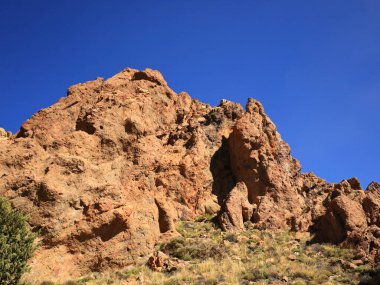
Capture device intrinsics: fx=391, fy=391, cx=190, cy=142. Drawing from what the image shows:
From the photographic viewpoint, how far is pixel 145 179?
72.9ft

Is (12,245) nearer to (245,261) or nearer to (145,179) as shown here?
(145,179)

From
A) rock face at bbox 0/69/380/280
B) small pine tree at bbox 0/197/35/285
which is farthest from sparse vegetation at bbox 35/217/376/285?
small pine tree at bbox 0/197/35/285

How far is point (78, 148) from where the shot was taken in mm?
22219

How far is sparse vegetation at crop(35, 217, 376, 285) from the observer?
56.2 feet

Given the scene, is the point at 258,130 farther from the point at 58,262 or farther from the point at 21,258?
the point at 21,258

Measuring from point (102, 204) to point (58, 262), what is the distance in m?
3.32

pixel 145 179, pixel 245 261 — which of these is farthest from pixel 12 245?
pixel 245 261

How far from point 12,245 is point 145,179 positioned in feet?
28.6

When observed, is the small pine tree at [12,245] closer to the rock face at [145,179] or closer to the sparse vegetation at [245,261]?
the rock face at [145,179]

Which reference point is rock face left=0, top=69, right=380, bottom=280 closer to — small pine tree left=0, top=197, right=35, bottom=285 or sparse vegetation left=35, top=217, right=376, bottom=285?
sparse vegetation left=35, top=217, right=376, bottom=285

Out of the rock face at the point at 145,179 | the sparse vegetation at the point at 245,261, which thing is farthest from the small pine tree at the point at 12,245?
the sparse vegetation at the point at 245,261

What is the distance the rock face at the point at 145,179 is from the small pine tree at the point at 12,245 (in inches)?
90.3

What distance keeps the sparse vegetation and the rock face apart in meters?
1.07

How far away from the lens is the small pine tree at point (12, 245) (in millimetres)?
14102
